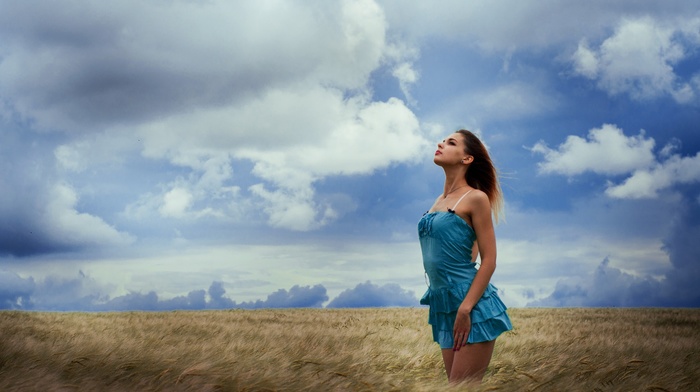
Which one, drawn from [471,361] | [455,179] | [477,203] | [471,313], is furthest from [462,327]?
[455,179]

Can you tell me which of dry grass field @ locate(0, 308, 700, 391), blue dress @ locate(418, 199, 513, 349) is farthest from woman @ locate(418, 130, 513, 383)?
dry grass field @ locate(0, 308, 700, 391)

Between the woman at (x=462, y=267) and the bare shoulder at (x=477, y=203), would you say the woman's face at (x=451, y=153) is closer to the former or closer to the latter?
the woman at (x=462, y=267)

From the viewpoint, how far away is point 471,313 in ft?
11.8

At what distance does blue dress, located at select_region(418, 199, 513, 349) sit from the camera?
3.61m

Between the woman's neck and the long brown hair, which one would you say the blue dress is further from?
the long brown hair

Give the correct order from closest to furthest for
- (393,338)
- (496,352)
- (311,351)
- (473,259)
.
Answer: (473,259)
(311,351)
(496,352)
(393,338)

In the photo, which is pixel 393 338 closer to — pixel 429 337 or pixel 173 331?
pixel 429 337

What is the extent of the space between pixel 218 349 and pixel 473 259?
205 cm

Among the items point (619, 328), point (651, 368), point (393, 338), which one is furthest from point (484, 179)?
point (619, 328)

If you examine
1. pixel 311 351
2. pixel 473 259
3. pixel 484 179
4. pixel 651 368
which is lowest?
pixel 651 368

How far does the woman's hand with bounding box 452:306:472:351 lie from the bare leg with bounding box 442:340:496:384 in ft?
0.15

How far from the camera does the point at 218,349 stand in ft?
15.0

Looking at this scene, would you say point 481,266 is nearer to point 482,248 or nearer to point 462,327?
point 482,248

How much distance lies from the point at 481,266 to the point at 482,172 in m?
0.71
